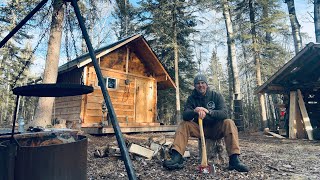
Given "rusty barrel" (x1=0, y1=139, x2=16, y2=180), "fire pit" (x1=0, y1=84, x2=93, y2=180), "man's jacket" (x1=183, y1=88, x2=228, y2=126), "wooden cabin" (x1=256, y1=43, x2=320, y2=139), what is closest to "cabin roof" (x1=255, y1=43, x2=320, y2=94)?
"wooden cabin" (x1=256, y1=43, x2=320, y2=139)

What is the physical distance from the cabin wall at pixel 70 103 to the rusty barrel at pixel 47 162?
10.2 m

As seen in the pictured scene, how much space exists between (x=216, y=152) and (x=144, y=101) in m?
10.8

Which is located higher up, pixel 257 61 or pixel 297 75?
pixel 257 61

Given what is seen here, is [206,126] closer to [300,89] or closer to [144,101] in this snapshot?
[300,89]

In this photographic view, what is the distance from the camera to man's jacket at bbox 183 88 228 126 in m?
3.96

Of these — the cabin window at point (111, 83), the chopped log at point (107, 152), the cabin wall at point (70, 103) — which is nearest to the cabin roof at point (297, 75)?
the cabin window at point (111, 83)

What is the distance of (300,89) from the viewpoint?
10.2 metres

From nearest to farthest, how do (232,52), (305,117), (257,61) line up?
(305,117) → (232,52) → (257,61)

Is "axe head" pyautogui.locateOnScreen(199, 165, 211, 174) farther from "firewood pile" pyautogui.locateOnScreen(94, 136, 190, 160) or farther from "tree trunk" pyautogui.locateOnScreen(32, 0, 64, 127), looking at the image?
"tree trunk" pyautogui.locateOnScreen(32, 0, 64, 127)

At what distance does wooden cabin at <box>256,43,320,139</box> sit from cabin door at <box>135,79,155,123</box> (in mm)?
6799

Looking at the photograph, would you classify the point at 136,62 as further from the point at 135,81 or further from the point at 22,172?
the point at 22,172

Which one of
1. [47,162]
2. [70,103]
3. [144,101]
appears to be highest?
[144,101]

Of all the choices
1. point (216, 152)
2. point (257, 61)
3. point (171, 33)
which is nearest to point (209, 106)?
point (216, 152)

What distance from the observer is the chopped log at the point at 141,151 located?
4.66 m
